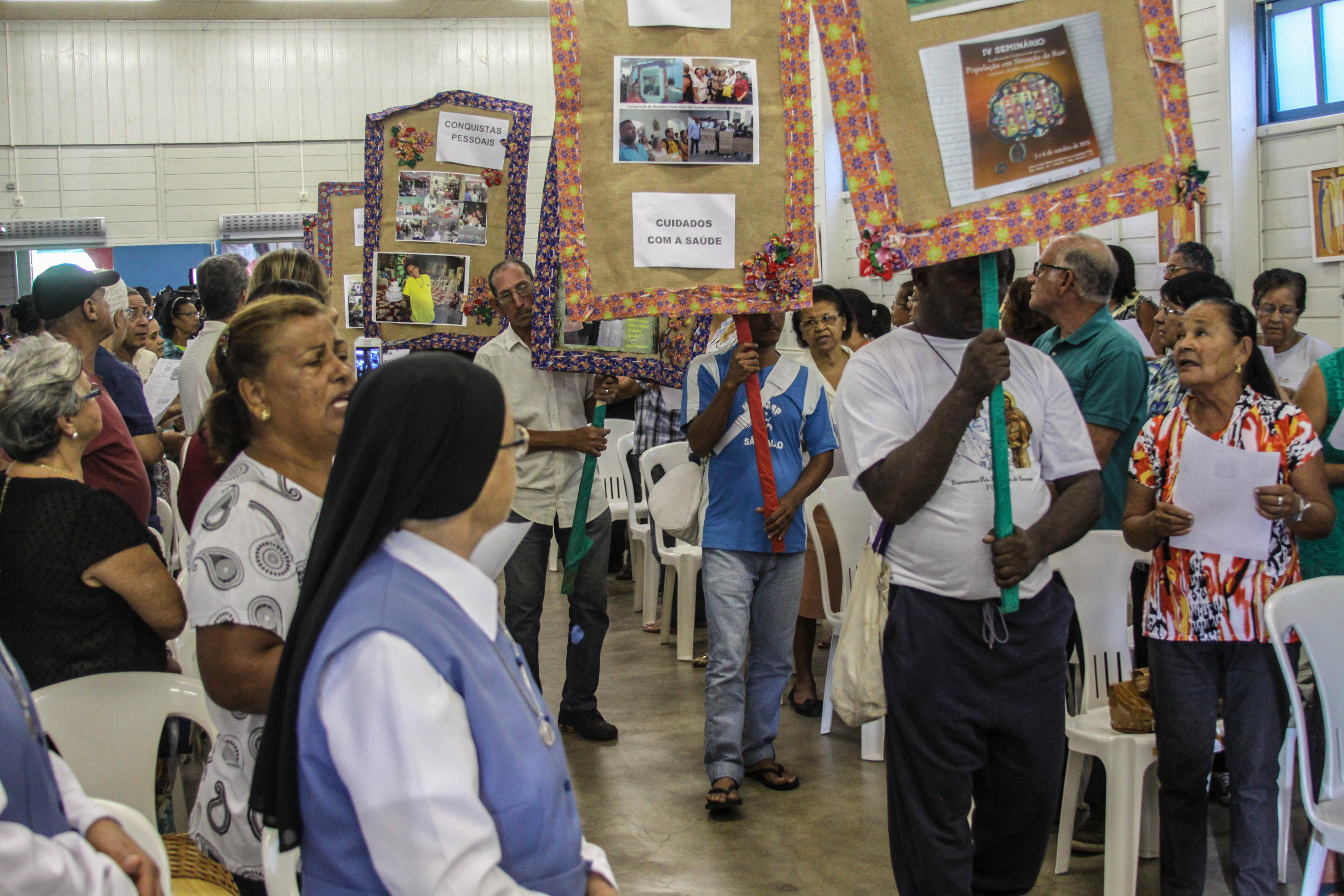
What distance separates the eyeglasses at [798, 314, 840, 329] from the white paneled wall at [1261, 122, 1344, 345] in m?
2.48

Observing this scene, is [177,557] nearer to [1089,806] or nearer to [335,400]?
[335,400]

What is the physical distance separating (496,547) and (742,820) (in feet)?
8.69

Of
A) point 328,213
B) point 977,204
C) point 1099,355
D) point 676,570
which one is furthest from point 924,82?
point 328,213

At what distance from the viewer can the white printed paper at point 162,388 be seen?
539 cm

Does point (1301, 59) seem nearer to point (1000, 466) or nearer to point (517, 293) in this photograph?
point (517, 293)

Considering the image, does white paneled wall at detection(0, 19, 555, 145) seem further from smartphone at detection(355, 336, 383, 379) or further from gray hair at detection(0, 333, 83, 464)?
gray hair at detection(0, 333, 83, 464)

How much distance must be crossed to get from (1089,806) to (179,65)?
13775 mm

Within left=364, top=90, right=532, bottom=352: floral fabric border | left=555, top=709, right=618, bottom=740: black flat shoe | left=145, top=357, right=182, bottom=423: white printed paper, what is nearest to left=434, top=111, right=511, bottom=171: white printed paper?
left=364, top=90, right=532, bottom=352: floral fabric border

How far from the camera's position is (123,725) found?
244cm

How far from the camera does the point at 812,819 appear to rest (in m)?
3.80

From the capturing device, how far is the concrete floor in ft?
11.0

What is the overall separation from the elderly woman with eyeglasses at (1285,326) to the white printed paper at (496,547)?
445 centimetres

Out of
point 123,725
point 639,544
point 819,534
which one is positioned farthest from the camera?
point 639,544

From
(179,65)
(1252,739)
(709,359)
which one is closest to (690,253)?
(709,359)
